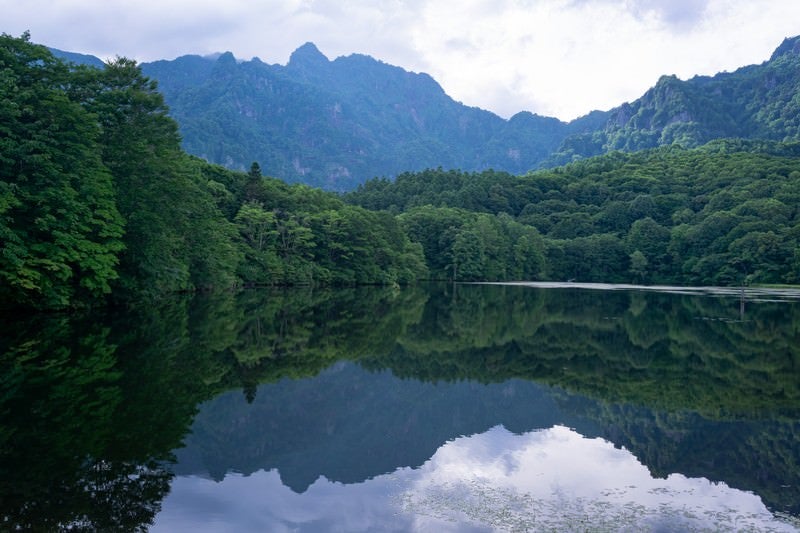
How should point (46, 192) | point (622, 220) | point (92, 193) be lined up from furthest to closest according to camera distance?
point (622, 220), point (92, 193), point (46, 192)

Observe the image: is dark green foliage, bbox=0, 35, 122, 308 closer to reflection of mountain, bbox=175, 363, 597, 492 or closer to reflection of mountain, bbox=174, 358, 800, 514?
reflection of mountain, bbox=175, 363, 597, 492

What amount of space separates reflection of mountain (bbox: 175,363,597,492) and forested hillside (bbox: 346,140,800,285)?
87.2 m

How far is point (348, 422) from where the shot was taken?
13617 millimetres

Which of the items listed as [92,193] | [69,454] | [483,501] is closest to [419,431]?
[483,501]

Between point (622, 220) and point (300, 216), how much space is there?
259ft

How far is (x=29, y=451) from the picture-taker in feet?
31.8

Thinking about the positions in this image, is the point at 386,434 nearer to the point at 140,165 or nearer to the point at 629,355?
the point at 629,355

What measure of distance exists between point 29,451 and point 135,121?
101 ft

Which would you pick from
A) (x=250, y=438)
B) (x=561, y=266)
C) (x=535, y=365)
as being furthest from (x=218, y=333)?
(x=561, y=266)

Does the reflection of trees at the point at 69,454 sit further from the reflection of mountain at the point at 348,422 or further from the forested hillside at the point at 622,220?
the forested hillside at the point at 622,220

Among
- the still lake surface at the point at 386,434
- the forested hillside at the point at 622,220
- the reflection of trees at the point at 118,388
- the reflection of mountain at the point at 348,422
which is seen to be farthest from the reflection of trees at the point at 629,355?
the forested hillside at the point at 622,220

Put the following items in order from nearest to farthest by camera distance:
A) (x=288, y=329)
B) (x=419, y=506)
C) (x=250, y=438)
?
1. (x=419, y=506)
2. (x=250, y=438)
3. (x=288, y=329)

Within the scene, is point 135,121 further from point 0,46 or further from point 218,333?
point 218,333

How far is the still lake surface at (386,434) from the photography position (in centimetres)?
828
